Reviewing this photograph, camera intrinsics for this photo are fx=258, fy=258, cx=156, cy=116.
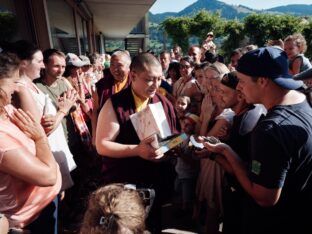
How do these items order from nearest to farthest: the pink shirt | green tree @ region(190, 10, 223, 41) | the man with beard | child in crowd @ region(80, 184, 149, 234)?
child in crowd @ region(80, 184, 149, 234) < the pink shirt < the man with beard < green tree @ region(190, 10, 223, 41)

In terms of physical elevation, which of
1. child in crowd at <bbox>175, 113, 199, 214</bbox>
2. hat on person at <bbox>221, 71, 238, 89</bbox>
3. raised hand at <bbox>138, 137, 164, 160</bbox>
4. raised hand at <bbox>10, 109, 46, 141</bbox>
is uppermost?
hat on person at <bbox>221, 71, 238, 89</bbox>

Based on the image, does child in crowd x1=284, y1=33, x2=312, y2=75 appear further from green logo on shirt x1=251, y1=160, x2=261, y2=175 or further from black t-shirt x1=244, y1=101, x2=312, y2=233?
green logo on shirt x1=251, y1=160, x2=261, y2=175

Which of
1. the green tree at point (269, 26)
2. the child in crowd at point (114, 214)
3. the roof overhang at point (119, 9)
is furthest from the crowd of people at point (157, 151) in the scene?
the green tree at point (269, 26)

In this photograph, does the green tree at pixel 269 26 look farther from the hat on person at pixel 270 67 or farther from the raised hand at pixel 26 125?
the raised hand at pixel 26 125

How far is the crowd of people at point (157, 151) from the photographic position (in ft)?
4.13

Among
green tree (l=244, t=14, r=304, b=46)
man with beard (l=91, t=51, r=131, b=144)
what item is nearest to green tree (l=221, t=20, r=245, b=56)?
green tree (l=244, t=14, r=304, b=46)

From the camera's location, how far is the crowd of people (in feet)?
4.13

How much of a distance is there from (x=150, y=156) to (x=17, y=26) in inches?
134

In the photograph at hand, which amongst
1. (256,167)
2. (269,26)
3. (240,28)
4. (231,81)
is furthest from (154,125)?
(240,28)

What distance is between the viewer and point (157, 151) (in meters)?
1.66

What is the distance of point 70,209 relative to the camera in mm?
3252

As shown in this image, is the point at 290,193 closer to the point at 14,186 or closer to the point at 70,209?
the point at 14,186

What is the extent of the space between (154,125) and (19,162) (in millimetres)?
838

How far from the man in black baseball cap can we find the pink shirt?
124 cm
